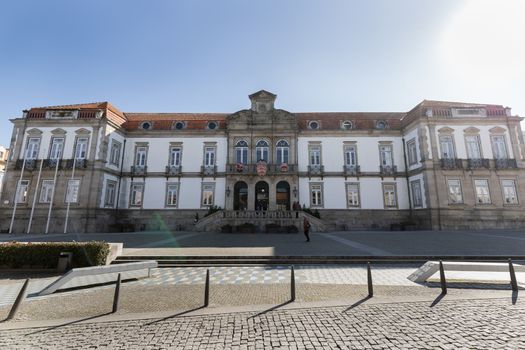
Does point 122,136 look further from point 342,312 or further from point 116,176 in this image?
point 342,312

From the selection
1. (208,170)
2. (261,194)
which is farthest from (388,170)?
(208,170)

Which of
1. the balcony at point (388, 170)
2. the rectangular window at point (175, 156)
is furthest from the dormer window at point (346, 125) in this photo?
the rectangular window at point (175, 156)

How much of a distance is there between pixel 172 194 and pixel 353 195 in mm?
20216

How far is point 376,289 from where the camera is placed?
6742 mm

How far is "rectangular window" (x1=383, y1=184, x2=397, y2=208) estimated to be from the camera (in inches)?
1029

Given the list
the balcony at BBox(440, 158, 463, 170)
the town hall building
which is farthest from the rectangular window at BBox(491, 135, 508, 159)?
the balcony at BBox(440, 158, 463, 170)

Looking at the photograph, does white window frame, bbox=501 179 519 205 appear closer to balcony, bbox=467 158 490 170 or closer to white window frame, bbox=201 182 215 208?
balcony, bbox=467 158 490 170

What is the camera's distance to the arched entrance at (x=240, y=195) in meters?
26.8

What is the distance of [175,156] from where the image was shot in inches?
1102

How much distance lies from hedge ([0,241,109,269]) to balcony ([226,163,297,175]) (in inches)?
698

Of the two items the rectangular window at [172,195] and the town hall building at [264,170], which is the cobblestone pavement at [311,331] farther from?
the rectangular window at [172,195]

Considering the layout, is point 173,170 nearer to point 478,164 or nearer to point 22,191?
point 22,191

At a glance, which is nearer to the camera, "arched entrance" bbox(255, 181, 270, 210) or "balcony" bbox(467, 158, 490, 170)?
"balcony" bbox(467, 158, 490, 170)

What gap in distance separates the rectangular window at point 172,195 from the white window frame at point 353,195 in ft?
62.5
